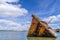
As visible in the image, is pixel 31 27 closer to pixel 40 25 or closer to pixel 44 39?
pixel 40 25

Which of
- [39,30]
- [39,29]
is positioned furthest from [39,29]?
[39,30]

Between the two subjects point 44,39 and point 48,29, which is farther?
point 48,29

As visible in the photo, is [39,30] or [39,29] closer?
[39,29]

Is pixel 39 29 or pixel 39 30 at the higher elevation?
pixel 39 29

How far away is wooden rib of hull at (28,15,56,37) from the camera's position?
119 ft

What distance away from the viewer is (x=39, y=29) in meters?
36.7

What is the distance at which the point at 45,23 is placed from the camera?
36938 mm

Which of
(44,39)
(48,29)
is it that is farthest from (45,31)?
(44,39)

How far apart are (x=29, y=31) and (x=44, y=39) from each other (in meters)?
4.26

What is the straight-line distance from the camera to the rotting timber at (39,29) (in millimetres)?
36250

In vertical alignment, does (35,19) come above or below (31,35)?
above

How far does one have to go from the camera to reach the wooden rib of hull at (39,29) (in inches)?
1427

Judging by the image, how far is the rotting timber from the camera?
36250 millimetres

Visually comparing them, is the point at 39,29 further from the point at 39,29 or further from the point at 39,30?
the point at 39,30
